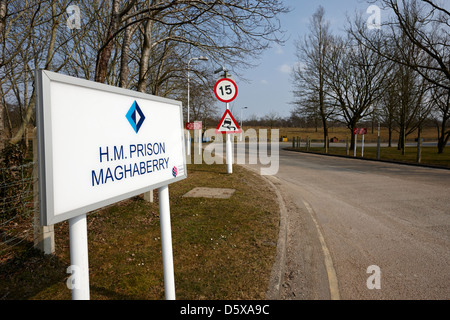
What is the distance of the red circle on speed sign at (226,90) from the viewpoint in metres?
8.94

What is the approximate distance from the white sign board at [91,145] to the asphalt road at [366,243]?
200 centimetres

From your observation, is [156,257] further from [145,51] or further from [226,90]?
[226,90]

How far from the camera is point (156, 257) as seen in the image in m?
3.65

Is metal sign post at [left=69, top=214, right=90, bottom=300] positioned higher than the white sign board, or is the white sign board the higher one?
the white sign board

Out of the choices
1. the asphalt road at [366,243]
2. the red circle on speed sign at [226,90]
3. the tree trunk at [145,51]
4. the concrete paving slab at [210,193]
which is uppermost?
the tree trunk at [145,51]

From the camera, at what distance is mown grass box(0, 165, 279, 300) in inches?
114

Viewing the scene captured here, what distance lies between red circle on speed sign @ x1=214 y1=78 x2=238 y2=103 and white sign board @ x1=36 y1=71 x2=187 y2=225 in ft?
22.0

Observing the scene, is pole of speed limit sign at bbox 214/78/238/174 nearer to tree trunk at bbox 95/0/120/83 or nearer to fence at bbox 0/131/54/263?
tree trunk at bbox 95/0/120/83

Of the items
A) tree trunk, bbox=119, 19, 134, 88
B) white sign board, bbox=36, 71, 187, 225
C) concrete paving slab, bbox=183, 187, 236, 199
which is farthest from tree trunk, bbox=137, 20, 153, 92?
white sign board, bbox=36, 71, 187, 225

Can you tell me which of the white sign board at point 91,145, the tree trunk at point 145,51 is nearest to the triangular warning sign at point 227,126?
the tree trunk at point 145,51

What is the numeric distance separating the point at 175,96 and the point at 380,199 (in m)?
17.4

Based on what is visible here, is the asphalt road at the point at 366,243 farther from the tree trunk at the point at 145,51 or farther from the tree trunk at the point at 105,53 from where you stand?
the tree trunk at the point at 145,51

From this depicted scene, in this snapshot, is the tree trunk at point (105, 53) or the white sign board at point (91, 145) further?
the tree trunk at point (105, 53)
